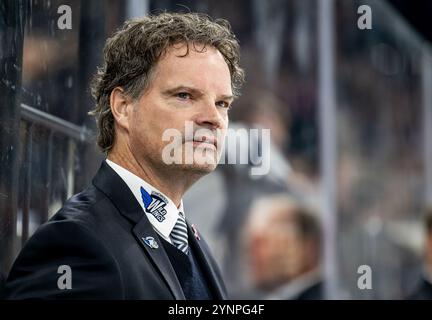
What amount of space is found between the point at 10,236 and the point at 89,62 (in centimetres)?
47

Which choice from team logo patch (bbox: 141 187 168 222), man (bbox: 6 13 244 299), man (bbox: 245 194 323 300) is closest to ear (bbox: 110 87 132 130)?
man (bbox: 6 13 244 299)

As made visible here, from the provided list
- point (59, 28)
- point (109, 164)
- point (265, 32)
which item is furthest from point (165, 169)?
point (265, 32)

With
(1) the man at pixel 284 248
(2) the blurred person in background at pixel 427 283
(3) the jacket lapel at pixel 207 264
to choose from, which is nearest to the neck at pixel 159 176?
(3) the jacket lapel at pixel 207 264

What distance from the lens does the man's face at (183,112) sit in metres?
1.20

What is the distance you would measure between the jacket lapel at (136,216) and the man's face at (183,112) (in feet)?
0.20

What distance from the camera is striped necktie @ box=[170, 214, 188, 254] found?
1250mm

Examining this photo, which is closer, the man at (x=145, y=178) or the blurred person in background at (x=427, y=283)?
the man at (x=145, y=178)

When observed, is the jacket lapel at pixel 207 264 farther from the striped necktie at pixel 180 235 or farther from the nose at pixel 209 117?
the nose at pixel 209 117

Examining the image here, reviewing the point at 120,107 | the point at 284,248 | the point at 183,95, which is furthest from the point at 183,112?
the point at 284,248

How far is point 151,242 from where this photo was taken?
1146mm

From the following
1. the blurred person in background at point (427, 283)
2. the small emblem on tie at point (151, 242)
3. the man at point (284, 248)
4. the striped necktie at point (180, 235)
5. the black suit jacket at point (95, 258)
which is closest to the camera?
the black suit jacket at point (95, 258)

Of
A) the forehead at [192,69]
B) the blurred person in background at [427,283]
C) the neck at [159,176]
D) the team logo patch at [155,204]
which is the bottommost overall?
the blurred person in background at [427,283]

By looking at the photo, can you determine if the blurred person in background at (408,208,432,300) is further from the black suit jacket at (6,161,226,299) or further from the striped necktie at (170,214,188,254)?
the black suit jacket at (6,161,226,299)

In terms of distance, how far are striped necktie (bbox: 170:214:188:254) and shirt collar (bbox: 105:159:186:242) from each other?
2cm
